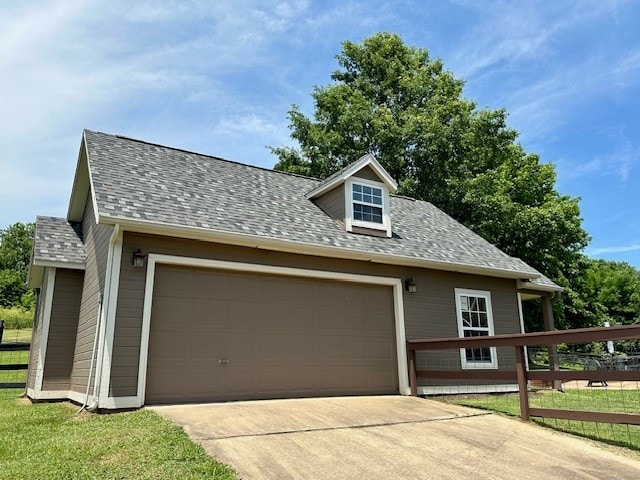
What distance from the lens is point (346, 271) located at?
9.08 metres

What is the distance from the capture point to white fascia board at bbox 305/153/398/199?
10180mm

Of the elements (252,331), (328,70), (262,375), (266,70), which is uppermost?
(328,70)

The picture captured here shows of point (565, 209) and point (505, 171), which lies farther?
point (505, 171)

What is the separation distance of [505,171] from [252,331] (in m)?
20.0

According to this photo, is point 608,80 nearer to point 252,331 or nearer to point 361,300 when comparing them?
point 361,300

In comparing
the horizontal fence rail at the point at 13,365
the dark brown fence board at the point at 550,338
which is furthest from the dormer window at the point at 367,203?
the horizontal fence rail at the point at 13,365

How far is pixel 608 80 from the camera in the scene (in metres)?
14.3

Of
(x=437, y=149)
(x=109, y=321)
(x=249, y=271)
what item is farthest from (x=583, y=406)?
(x=437, y=149)

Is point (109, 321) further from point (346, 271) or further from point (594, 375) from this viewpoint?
point (594, 375)

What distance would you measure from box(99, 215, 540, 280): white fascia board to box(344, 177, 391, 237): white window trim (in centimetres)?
95

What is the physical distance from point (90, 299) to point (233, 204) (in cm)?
304

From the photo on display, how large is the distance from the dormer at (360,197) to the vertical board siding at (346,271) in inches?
41.2

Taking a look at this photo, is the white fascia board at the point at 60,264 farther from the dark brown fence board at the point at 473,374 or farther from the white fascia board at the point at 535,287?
the white fascia board at the point at 535,287

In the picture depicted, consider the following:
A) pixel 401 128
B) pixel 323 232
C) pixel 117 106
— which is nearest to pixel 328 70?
pixel 401 128
